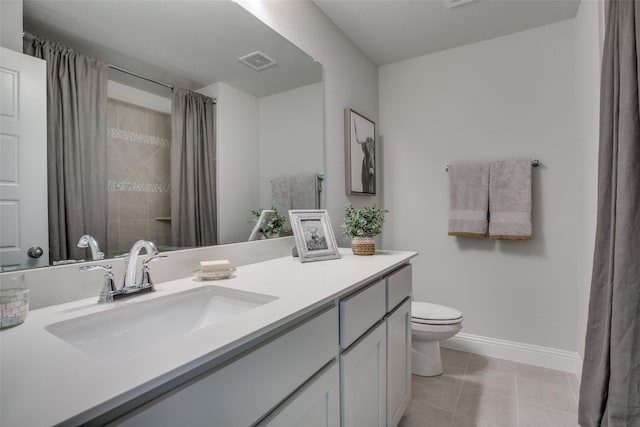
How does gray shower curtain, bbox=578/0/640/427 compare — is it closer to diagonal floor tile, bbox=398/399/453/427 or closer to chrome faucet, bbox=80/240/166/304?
diagonal floor tile, bbox=398/399/453/427

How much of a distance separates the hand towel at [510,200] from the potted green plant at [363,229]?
103cm

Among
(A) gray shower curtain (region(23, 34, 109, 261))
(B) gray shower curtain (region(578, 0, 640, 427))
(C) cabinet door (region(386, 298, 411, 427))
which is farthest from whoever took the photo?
(C) cabinet door (region(386, 298, 411, 427))

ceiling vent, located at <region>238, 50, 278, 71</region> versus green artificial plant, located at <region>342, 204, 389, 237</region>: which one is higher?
ceiling vent, located at <region>238, 50, 278, 71</region>

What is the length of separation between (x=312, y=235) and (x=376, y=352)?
630 mm

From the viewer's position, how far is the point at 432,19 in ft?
7.25

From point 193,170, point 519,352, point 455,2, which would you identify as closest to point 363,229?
point 193,170

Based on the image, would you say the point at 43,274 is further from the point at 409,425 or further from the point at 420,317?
the point at 420,317

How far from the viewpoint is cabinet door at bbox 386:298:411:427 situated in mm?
1451

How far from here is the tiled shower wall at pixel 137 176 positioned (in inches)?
40.0

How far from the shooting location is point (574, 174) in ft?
7.30

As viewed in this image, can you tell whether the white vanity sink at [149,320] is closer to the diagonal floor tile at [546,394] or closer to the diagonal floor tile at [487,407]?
the diagonal floor tile at [487,407]

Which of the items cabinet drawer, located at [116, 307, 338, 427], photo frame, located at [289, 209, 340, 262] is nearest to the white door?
cabinet drawer, located at [116, 307, 338, 427]

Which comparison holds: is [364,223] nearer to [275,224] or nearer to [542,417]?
[275,224]

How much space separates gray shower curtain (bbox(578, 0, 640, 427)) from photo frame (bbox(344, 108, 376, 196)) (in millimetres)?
1355
